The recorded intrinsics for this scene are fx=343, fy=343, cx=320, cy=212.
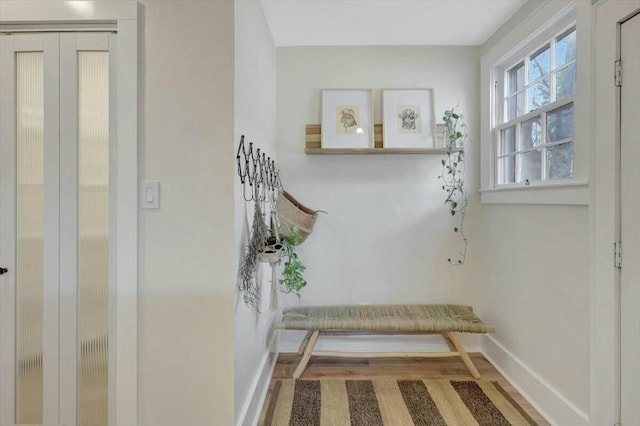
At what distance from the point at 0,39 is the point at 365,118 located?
2.11 m

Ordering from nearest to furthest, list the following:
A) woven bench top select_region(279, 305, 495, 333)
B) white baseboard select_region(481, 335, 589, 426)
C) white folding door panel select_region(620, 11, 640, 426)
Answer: white folding door panel select_region(620, 11, 640, 426), white baseboard select_region(481, 335, 589, 426), woven bench top select_region(279, 305, 495, 333)

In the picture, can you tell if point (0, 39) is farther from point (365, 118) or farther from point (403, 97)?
point (403, 97)

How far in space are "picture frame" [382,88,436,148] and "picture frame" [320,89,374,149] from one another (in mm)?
125

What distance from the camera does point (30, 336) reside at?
151cm

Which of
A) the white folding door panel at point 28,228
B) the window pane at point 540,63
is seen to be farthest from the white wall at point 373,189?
the white folding door panel at point 28,228

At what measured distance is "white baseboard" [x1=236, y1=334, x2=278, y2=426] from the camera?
1628 mm

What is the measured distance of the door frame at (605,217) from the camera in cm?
145

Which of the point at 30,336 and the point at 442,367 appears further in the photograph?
the point at 442,367

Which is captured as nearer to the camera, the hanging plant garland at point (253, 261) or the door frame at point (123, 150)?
the door frame at point (123, 150)

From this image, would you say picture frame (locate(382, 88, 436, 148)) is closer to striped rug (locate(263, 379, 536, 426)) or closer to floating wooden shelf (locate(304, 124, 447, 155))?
floating wooden shelf (locate(304, 124, 447, 155))

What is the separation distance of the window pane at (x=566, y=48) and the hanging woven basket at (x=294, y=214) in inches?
70.4

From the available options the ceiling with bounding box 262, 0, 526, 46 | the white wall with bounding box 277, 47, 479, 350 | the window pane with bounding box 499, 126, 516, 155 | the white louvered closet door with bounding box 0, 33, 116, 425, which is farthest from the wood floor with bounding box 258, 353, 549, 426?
the ceiling with bounding box 262, 0, 526, 46

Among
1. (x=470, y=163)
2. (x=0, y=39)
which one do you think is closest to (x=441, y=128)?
(x=470, y=163)

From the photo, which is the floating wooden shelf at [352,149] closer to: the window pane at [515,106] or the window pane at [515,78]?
the window pane at [515,106]
